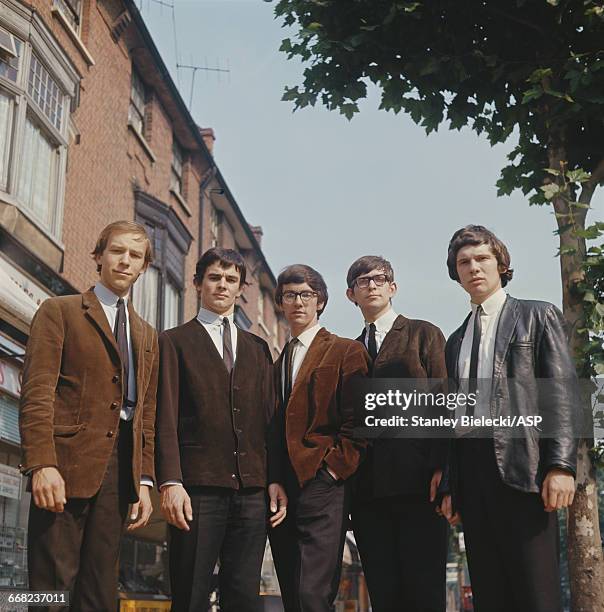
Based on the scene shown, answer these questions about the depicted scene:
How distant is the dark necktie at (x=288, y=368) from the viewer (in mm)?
4738

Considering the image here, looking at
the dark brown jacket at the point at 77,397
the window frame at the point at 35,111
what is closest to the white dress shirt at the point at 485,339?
the dark brown jacket at the point at 77,397

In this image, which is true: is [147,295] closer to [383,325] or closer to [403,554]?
[383,325]

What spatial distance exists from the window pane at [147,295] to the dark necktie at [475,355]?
1216 cm

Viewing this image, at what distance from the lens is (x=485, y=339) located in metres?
4.26

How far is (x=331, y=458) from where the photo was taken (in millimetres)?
4395

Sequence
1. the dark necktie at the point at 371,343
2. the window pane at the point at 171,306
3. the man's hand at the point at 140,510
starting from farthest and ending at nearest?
the window pane at the point at 171,306 < the dark necktie at the point at 371,343 < the man's hand at the point at 140,510

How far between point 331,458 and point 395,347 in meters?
0.78

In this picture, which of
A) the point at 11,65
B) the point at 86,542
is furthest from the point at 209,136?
the point at 86,542

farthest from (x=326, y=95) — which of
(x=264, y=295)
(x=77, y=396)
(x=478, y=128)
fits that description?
(x=264, y=295)

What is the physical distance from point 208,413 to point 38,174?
8.53 metres

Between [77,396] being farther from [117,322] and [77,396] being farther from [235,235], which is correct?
[235,235]

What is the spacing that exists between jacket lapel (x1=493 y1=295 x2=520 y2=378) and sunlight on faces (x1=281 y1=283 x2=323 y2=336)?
1.12 m

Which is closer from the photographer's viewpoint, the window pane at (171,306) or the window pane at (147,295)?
the window pane at (147,295)

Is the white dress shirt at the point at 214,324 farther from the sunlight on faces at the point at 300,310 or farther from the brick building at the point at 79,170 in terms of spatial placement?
the brick building at the point at 79,170
